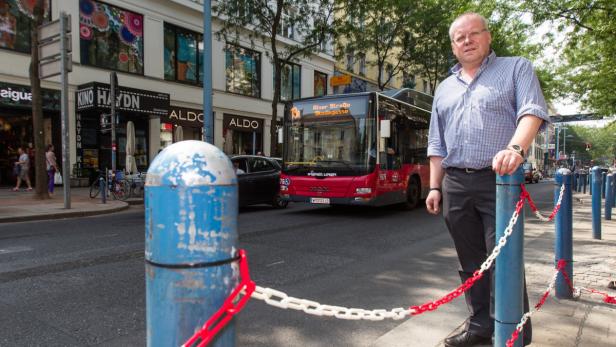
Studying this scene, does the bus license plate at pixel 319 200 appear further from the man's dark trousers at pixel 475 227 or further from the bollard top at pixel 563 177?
the man's dark trousers at pixel 475 227

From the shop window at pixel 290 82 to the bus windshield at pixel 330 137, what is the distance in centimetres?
1814

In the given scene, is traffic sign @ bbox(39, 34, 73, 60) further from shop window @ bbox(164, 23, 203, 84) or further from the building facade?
shop window @ bbox(164, 23, 203, 84)

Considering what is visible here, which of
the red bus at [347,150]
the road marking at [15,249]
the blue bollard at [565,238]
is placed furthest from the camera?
the red bus at [347,150]

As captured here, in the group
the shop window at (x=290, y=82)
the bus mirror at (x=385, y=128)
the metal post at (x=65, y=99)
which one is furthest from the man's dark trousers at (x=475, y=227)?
the shop window at (x=290, y=82)

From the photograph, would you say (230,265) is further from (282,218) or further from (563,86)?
(563,86)

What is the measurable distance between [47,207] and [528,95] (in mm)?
11761

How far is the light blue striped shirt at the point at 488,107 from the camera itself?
2551 millimetres

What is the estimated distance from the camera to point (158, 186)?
132cm

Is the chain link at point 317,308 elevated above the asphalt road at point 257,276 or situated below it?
above

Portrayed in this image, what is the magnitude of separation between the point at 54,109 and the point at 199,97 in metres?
7.22

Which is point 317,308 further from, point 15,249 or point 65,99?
point 65,99

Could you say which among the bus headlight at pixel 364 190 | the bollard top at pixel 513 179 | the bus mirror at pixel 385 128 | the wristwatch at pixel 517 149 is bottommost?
the bus headlight at pixel 364 190

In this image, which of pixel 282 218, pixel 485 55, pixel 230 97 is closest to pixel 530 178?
pixel 230 97

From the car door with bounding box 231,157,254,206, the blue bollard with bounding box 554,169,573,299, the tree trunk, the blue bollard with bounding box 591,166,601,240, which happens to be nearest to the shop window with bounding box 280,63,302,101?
the tree trunk
